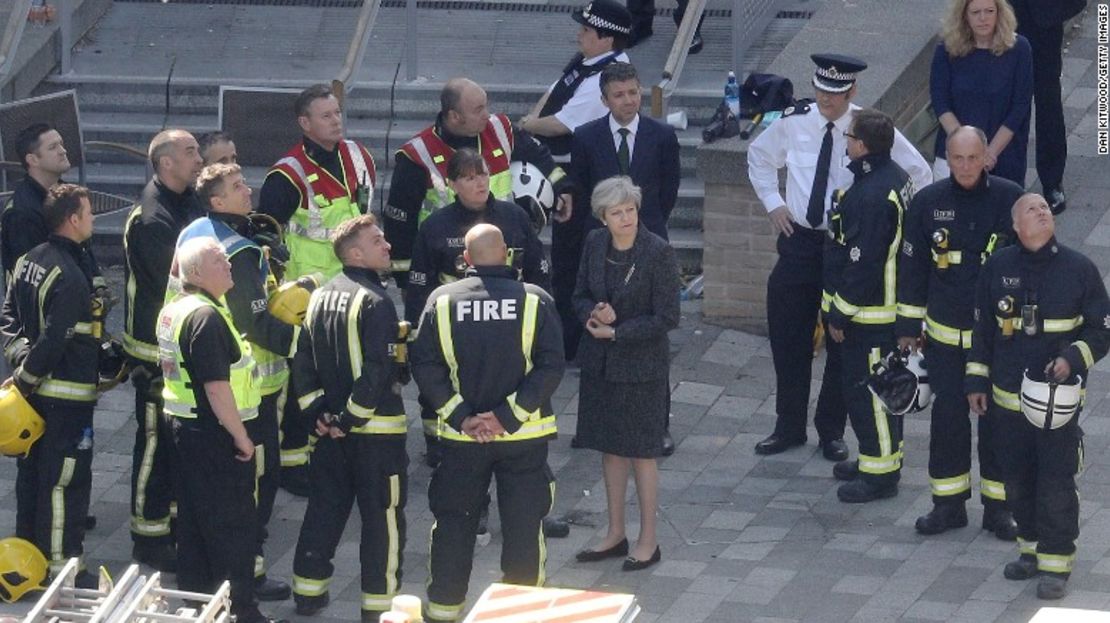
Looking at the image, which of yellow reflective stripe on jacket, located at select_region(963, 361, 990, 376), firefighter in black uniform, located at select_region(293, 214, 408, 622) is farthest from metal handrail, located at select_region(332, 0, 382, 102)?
yellow reflective stripe on jacket, located at select_region(963, 361, 990, 376)

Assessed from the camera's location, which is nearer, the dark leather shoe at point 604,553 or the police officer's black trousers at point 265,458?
the police officer's black trousers at point 265,458

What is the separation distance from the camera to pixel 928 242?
34.1 ft

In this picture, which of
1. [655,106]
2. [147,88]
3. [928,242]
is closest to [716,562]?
[928,242]

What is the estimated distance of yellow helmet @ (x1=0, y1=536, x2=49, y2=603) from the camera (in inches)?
394

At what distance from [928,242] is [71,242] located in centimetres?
402

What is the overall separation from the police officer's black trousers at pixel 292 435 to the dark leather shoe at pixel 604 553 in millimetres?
1414

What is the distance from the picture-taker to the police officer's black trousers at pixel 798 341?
11.4 metres

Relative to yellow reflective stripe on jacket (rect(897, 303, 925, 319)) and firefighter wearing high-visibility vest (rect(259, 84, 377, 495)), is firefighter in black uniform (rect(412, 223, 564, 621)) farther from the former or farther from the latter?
yellow reflective stripe on jacket (rect(897, 303, 925, 319))

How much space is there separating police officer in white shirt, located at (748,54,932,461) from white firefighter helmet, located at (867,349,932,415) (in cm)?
69

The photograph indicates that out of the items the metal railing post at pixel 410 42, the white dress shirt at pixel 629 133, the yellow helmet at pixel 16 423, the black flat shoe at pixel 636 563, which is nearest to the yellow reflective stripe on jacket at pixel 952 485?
the black flat shoe at pixel 636 563

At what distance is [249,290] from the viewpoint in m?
9.83

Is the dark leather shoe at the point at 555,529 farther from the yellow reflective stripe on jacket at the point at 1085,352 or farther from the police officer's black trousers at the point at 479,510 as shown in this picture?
the yellow reflective stripe on jacket at the point at 1085,352

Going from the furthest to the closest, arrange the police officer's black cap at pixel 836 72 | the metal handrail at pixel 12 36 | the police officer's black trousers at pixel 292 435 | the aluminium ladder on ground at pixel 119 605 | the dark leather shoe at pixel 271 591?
the metal handrail at pixel 12 36 → the police officer's black cap at pixel 836 72 → the police officer's black trousers at pixel 292 435 → the dark leather shoe at pixel 271 591 → the aluminium ladder on ground at pixel 119 605

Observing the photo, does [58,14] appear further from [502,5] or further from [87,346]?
[87,346]
